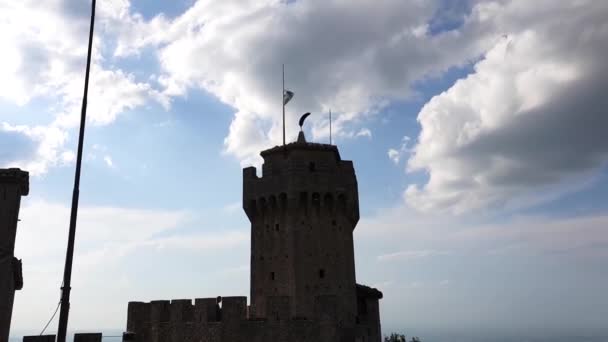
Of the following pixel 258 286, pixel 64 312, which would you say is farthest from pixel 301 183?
pixel 64 312

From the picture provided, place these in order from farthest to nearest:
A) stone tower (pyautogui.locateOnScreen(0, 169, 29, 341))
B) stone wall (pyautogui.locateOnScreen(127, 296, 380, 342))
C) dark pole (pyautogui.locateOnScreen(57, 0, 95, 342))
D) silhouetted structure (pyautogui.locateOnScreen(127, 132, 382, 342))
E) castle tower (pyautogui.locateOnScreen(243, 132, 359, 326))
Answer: castle tower (pyautogui.locateOnScreen(243, 132, 359, 326)) < silhouetted structure (pyautogui.locateOnScreen(127, 132, 382, 342)) < stone tower (pyautogui.locateOnScreen(0, 169, 29, 341)) < stone wall (pyautogui.locateOnScreen(127, 296, 380, 342)) < dark pole (pyautogui.locateOnScreen(57, 0, 95, 342))

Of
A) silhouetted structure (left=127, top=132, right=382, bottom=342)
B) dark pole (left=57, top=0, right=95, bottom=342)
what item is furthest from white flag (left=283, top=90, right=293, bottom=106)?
dark pole (left=57, top=0, right=95, bottom=342)

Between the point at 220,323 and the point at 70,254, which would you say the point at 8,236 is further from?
the point at 70,254

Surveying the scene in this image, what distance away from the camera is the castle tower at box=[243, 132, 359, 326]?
93.8 feet

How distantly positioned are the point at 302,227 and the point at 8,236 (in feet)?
48.4

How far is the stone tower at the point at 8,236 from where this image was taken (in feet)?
75.4

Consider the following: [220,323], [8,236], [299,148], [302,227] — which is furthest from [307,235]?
[8,236]

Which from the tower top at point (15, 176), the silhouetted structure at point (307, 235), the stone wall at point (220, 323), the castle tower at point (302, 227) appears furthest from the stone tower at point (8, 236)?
the castle tower at point (302, 227)

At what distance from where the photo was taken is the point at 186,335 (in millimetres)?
22766

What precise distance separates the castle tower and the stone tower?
11540 millimetres

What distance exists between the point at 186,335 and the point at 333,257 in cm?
975

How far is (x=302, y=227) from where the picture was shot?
96.5 ft

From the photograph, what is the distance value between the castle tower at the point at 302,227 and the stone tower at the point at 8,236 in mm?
11540

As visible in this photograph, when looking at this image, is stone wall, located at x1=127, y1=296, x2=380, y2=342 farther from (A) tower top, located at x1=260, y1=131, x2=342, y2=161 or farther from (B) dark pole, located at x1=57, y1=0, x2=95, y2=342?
(B) dark pole, located at x1=57, y1=0, x2=95, y2=342
